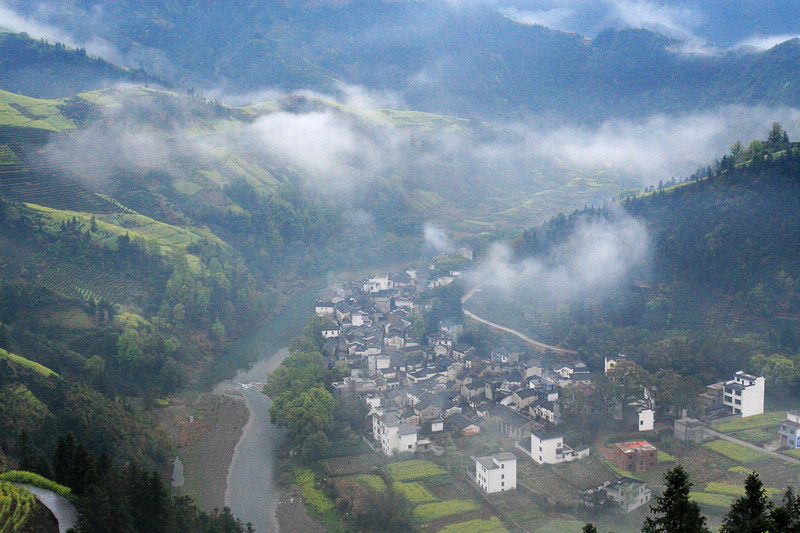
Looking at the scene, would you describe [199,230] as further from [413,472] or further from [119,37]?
[119,37]

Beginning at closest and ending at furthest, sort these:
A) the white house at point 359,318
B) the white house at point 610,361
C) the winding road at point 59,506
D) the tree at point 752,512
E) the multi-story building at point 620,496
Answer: the tree at point 752,512 < the winding road at point 59,506 < the multi-story building at point 620,496 < the white house at point 610,361 < the white house at point 359,318

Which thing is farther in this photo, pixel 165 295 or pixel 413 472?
pixel 165 295

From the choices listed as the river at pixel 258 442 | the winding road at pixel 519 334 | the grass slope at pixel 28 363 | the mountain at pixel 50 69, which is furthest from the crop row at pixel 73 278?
the mountain at pixel 50 69

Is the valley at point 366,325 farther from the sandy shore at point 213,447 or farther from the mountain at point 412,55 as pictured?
the mountain at point 412,55

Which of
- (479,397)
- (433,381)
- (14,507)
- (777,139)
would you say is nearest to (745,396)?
(479,397)

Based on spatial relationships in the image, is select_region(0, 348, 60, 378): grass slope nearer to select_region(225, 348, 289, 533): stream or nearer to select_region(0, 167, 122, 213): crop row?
select_region(225, 348, 289, 533): stream

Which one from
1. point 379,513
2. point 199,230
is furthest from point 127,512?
point 199,230
